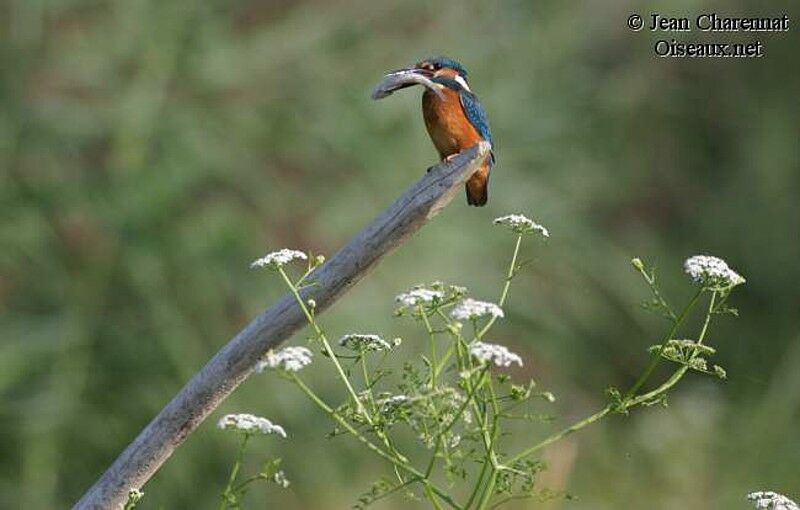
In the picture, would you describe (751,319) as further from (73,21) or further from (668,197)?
(73,21)

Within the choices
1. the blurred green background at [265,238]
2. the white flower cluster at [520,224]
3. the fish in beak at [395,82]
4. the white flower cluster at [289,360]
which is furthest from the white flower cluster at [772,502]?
the blurred green background at [265,238]

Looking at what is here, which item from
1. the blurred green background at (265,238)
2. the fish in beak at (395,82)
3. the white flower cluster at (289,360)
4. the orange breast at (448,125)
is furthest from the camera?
the blurred green background at (265,238)

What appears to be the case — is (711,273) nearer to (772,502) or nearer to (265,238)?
(772,502)

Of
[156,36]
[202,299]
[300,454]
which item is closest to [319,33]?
[156,36]

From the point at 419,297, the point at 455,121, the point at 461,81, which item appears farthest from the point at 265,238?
the point at 419,297

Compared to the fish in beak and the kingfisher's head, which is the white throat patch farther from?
the fish in beak

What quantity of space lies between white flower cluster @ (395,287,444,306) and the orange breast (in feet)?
1.18

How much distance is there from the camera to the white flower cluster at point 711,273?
123 cm

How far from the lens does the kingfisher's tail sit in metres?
1.59

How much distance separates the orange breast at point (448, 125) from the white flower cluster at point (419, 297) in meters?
0.36

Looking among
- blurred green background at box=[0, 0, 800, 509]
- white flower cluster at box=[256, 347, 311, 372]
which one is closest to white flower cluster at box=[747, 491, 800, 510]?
white flower cluster at box=[256, 347, 311, 372]

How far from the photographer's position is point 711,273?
1234 mm

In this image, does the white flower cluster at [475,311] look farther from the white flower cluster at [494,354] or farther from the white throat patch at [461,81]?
the white throat patch at [461,81]

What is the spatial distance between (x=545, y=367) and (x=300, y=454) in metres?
1.51
